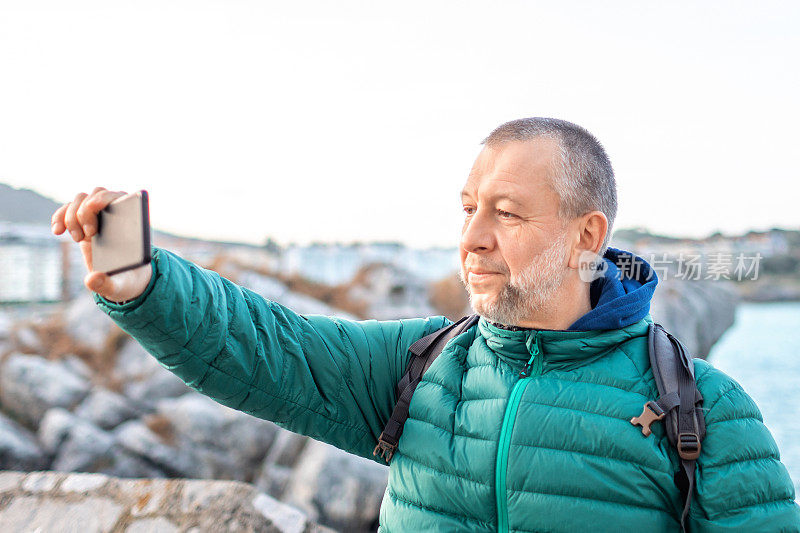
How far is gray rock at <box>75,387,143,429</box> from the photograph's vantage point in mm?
7891

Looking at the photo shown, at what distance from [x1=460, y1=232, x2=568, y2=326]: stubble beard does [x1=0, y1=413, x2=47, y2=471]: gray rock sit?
748cm

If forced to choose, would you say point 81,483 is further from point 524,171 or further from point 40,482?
point 524,171

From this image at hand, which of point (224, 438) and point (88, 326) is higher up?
point (88, 326)

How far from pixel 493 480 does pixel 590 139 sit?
3.73 feet

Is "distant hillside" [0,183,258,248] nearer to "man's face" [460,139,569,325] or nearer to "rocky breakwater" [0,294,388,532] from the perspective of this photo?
"rocky breakwater" [0,294,388,532]

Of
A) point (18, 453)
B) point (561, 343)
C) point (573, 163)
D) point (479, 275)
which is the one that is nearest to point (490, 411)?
point (561, 343)

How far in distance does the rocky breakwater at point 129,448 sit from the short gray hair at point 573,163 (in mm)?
1729

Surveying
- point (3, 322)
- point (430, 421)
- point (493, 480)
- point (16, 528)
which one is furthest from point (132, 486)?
point (3, 322)

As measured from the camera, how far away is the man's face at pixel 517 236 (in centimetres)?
174

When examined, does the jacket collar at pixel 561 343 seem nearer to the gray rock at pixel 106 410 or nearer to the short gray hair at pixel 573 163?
the short gray hair at pixel 573 163

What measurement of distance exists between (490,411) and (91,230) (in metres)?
1.18

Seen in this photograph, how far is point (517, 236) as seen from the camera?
1.74 metres

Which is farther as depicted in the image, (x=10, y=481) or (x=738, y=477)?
(x=10, y=481)

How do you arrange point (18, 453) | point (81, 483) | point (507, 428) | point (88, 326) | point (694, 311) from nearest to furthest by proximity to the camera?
point (507, 428)
point (81, 483)
point (18, 453)
point (88, 326)
point (694, 311)
